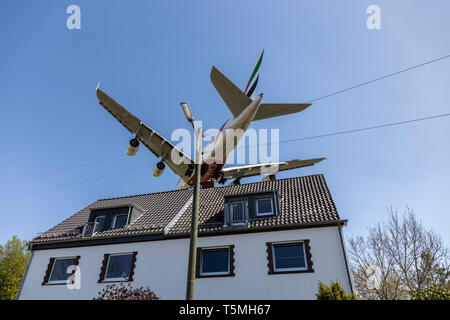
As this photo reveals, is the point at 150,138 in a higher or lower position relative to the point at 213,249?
higher

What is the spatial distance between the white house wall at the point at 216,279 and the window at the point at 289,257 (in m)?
0.23

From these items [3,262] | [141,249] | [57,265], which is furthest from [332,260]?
[3,262]

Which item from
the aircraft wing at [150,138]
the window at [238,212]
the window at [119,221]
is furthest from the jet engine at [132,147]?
the window at [238,212]

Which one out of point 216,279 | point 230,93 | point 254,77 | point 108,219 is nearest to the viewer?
point 216,279

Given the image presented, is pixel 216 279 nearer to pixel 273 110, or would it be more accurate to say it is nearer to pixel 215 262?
pixel 215 262

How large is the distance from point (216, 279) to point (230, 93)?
9.07m

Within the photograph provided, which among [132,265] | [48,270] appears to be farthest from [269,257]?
Result: [48,270]

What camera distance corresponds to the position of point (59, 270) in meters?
16.0

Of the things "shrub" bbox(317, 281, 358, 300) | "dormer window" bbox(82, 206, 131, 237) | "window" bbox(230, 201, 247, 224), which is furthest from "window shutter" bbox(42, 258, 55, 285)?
"shrub" bbox(317, 281, 358, 300)

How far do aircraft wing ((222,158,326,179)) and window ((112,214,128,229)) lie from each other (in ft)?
24.4

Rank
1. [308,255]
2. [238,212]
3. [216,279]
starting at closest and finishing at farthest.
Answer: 1. [308,255]
2. [216,279]
3. [238,212]

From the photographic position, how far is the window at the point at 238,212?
14.7 metres

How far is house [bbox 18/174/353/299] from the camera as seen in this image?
492 inches

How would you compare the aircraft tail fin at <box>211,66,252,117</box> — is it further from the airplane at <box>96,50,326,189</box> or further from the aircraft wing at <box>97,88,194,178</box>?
the aircraft wing at <box>97,88,194,178</box>
